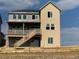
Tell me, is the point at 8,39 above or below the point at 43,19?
below

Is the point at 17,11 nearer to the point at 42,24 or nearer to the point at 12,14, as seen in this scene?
the point at 12,14

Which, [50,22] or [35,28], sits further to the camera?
[35,28]

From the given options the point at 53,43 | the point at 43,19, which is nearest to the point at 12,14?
the point at 43,19

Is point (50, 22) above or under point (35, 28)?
above

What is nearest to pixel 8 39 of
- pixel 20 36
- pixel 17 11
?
pixel 20 36

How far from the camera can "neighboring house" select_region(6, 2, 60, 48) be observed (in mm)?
58812

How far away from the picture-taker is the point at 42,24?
6009cm

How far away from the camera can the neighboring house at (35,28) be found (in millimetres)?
58812

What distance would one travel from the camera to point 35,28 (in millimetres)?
61031

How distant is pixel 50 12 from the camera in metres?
60.0

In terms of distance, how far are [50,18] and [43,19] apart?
4.99 feet

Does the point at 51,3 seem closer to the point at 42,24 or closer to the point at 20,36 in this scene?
the point at 42,24

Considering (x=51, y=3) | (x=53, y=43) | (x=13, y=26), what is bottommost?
(x=53, y=43)

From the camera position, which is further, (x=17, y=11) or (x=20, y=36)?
(x=17, y=11)
